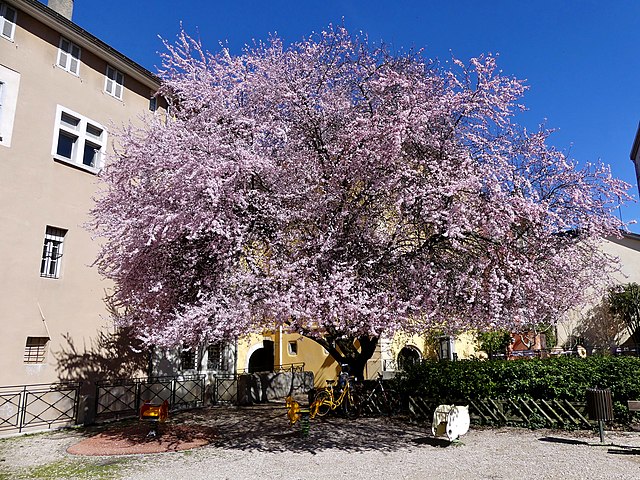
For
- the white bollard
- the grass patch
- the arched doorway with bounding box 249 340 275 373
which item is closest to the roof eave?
the grass patch

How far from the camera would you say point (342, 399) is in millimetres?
14219

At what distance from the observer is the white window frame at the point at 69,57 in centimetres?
1641

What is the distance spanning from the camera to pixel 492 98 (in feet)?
34.6

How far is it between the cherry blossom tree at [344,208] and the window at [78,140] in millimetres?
5469

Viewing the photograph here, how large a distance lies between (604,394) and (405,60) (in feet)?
25.9

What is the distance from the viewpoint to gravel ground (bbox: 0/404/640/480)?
8.34 m

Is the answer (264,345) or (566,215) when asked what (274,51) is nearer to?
(566,215)

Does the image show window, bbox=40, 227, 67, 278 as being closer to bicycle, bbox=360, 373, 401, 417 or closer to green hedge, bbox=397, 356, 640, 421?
bicycle, bbox=360, 373, 401, 417

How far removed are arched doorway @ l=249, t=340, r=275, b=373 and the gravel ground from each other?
1454cm

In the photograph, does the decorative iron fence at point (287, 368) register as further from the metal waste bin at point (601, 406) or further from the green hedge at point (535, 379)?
the metal waste bin at point (601, 406)

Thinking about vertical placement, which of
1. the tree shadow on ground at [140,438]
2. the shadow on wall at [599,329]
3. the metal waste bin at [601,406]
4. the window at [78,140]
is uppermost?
the window at [78,140]

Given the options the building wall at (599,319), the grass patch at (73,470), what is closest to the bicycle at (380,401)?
the grass patch at (73,470)

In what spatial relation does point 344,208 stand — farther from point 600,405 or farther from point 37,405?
point 37,405

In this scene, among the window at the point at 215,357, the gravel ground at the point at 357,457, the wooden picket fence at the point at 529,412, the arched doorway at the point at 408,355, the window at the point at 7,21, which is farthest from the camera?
the arched doorway at the point at 408,355
